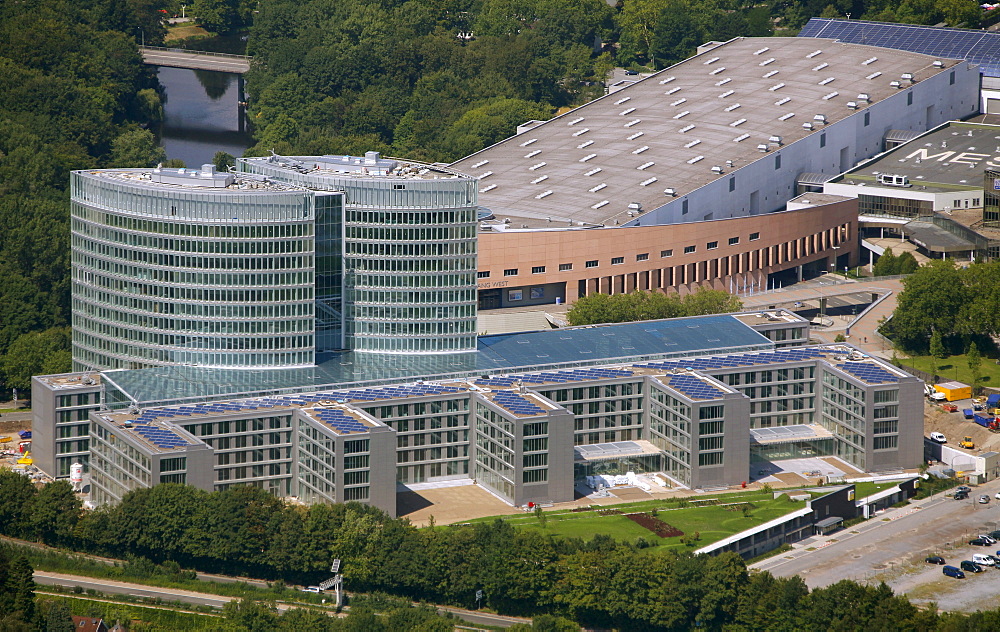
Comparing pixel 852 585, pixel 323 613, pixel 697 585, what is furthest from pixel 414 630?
pixel 852 585

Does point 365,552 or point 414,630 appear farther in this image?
point 365,552

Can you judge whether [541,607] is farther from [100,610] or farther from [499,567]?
[100,610]

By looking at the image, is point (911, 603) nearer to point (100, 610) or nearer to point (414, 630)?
point (414, 630)

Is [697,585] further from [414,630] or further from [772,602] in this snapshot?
[414,630]

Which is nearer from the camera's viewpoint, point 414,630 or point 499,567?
point 414,630

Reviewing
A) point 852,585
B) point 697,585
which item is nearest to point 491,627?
point 697,585

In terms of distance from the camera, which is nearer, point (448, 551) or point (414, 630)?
point (414, 630)

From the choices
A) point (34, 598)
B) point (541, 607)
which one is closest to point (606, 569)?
point (541, 607)
